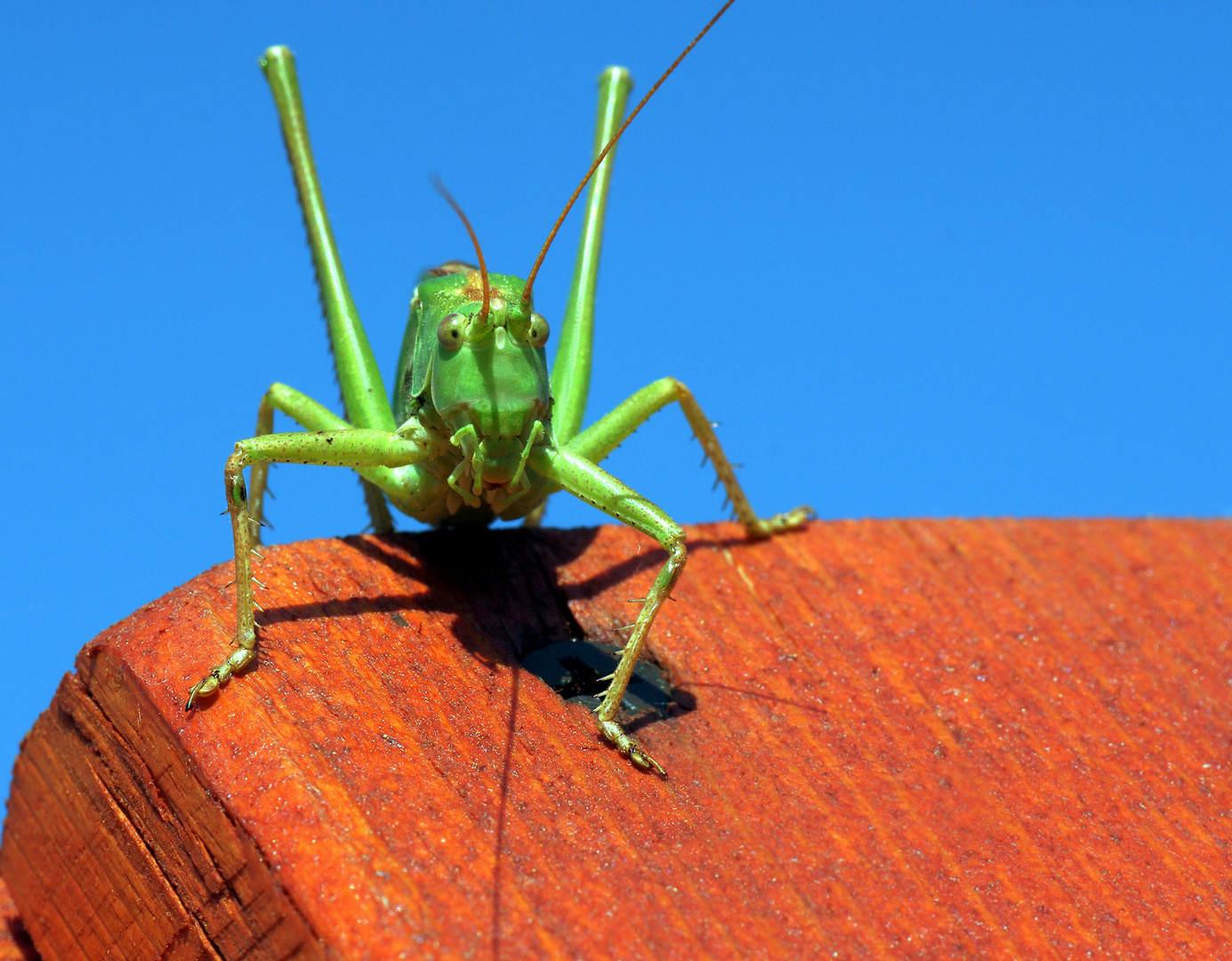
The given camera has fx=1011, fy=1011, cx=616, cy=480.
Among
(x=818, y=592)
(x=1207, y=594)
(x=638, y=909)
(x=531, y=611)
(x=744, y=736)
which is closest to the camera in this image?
(x=638, y=909)

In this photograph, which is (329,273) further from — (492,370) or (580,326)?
(492,370)

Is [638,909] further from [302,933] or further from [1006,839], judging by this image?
[1006,839]

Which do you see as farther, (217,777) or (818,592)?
(818,592)

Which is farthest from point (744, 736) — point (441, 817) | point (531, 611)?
point (441, 817)

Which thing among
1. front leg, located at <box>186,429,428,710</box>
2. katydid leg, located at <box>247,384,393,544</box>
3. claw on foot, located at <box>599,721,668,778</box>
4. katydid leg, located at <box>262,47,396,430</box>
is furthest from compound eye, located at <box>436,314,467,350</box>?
claw on foot, located at <box>599,721,668,778</box>

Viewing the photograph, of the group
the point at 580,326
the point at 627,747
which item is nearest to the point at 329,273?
the point at 580,326

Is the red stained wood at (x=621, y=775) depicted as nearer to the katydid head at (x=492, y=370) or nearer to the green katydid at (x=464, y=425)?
the green katydid at (x=464, y=425)

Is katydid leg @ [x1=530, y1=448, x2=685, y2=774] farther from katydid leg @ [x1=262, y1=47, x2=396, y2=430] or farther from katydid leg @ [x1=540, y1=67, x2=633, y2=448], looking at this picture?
katydid leg @ [x1=262, y1=47, x2=396, y2=430]
